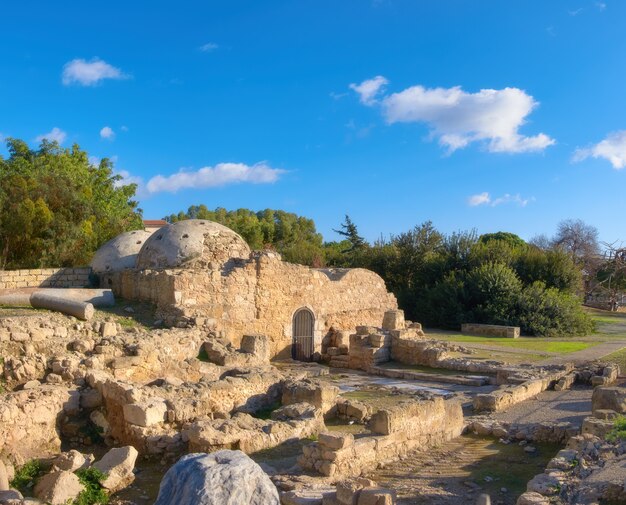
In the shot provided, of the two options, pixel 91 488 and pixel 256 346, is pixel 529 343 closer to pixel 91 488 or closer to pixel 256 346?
pixel 256 346

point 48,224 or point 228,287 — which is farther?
point 48,224

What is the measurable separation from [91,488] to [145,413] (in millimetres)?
1603

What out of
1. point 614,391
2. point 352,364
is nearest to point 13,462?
point 614,391

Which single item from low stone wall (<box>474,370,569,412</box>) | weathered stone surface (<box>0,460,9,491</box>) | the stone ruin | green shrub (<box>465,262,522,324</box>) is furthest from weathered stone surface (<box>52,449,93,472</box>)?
green shrub (<box>465,262,522,324</box>)

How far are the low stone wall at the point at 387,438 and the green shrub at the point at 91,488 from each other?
240 centimetres

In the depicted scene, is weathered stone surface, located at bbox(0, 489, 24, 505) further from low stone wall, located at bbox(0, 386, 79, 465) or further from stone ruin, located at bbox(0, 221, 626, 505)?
low stone wall, located at bbox(0, 386, 79, 465)

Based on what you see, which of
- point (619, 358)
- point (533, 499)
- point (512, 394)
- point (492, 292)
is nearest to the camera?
point (533, 499)

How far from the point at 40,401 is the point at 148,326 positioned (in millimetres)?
5316

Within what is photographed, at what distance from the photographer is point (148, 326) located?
45.9 feet

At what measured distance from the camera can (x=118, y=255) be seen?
1819cm

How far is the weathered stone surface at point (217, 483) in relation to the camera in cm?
290

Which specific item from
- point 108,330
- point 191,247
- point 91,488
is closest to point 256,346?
point 108,330

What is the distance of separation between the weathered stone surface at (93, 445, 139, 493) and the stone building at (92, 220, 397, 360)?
6439mm

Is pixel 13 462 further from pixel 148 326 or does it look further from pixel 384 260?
pixel 384 260
